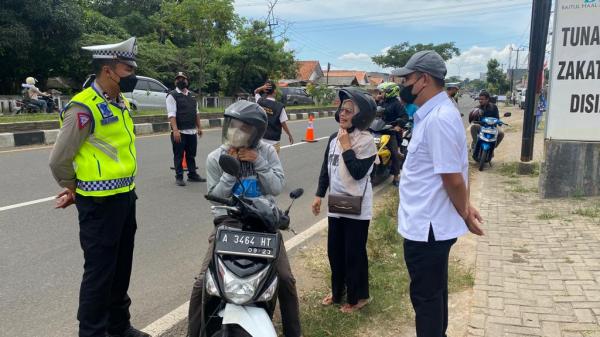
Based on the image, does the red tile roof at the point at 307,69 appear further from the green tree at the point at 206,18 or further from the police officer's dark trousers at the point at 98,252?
the police officer's dark trousers at the point at 98,252

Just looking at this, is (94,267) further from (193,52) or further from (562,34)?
(193,52)

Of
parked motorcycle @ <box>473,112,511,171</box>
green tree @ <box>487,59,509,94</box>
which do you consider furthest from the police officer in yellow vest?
green tree @ <box>487,59,509,94</box>

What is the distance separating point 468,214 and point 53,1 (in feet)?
70.7

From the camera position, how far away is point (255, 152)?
2.89 metres

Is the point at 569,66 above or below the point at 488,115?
above

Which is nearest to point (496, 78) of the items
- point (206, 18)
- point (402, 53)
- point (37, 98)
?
point (402, 53)

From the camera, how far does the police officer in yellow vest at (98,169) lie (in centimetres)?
272

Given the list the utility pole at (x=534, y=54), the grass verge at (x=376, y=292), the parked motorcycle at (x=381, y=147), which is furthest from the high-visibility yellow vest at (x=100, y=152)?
the utility pole at (x=534, y=54)

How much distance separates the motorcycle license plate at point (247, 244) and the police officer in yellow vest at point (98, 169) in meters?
0.81

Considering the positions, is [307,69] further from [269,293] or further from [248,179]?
[269,293]

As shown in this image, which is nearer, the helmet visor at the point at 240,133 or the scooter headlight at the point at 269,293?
the scooter headlight at the point at 269,293

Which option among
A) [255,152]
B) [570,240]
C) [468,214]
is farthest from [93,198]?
[570,240]

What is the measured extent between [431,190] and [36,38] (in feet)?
70.9

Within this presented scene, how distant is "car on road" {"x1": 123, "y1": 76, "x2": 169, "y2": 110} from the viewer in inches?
717
